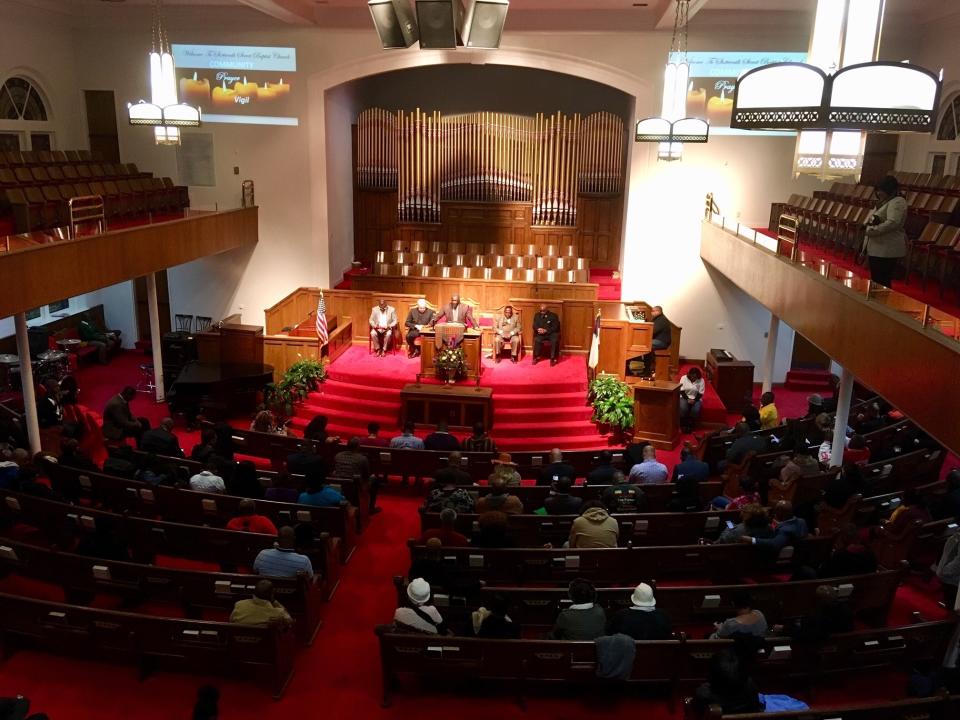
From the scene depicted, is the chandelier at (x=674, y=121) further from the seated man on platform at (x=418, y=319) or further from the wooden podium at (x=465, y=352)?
the seated man on platform at (x=418, y=319)

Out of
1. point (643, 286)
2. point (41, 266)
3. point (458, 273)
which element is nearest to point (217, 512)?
point (41, 266)

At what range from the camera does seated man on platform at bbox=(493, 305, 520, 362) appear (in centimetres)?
1387

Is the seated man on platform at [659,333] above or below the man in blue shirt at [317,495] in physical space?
above

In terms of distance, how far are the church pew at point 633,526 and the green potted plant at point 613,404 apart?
4035 millimetres

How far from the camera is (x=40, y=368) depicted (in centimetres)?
1352

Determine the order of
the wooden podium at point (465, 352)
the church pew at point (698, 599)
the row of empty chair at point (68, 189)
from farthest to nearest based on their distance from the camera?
the wooden podium at point (465, 352)
the row of empty chair at point (68, 189)
the church pew at point (698, 599)

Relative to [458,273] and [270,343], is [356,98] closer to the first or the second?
[458,273]

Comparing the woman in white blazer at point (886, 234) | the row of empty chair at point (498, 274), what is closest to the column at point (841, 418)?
the woman in white blazer at point (886, 234)

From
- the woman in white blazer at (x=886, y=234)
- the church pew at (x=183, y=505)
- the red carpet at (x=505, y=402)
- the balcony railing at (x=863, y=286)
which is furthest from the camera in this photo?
the red carpet at (x=505, y=402)

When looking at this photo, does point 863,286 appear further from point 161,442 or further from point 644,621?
point 161,442

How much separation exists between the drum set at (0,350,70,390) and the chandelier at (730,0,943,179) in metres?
12.7

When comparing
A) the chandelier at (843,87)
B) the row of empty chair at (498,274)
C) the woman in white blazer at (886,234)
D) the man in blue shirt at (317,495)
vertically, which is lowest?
the man in blue shirt at (317,495)

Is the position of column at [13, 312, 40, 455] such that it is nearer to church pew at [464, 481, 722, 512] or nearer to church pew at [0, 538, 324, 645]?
church pew at [0, 538, 324, 645]

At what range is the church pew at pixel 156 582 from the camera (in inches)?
254
